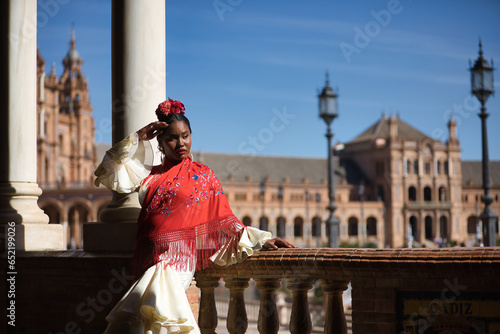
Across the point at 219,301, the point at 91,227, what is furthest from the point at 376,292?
the point at 219,301

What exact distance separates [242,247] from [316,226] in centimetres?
9068

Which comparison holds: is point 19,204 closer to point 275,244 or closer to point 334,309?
point 275,244

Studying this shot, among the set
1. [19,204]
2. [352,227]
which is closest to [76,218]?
[352,227]

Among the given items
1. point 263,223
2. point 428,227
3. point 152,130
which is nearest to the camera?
point 152,130

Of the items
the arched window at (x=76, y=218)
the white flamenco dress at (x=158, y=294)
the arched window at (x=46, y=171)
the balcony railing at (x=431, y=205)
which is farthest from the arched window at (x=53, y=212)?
the white flamenco dress at (x=158, y=294)

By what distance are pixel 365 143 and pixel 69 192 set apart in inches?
1898

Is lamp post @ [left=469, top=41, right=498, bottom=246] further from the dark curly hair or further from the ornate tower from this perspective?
the ornate tower

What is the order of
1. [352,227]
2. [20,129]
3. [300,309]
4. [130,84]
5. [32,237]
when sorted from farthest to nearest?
[352,227] → [20,129] → [32,237] → [130,84] → [300,309]

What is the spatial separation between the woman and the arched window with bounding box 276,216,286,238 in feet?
274

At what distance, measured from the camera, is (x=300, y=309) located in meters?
4.07

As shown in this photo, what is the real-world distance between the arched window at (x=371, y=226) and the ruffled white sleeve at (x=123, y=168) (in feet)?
312

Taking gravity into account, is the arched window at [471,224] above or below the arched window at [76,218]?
below

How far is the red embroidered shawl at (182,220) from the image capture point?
155 inches

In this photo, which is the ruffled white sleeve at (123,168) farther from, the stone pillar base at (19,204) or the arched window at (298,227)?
the arched window at (298,227)
